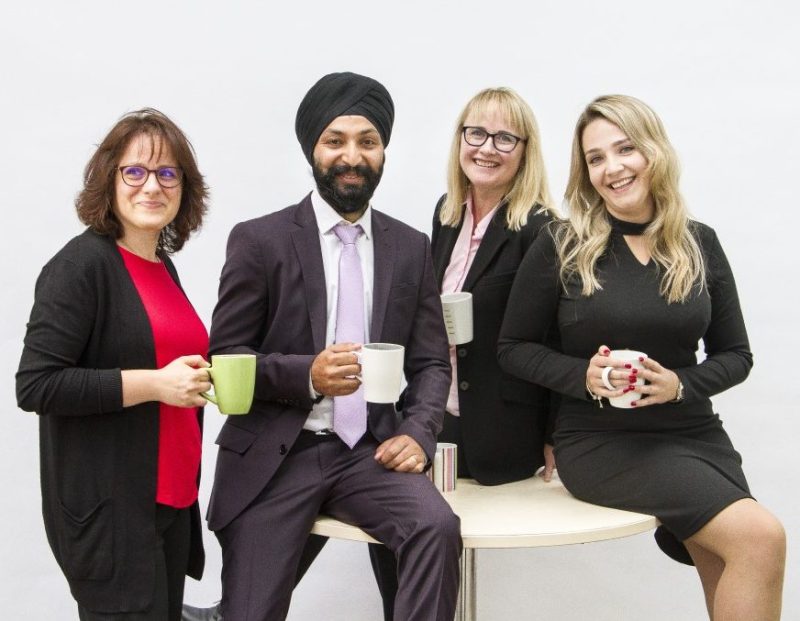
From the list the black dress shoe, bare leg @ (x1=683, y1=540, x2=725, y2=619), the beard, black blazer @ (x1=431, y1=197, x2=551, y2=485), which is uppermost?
the beard

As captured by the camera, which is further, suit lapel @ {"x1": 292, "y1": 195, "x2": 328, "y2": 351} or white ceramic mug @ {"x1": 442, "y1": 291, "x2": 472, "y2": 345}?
white ceramic mug @ {"x1": 442, "y1": 291, "x2": 472, "y2": 345}

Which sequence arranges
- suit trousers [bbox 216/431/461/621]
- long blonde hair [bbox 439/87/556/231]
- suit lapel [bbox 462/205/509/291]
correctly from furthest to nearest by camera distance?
long blonde hair [bbox 439/87/556/231]
suit lapel [bbox 462/205/509/291]
suit trousers [bbox 216/431/461/621]

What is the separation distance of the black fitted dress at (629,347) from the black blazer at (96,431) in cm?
101

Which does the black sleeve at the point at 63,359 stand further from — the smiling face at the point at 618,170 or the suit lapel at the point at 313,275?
the smiling face at the point at 618,170

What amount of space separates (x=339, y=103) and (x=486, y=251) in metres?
0.67

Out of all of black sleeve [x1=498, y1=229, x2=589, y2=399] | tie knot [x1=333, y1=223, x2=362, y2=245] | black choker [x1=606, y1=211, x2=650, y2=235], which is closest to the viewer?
tie knot [x1=333, y1=223, x2=362, y2=245]

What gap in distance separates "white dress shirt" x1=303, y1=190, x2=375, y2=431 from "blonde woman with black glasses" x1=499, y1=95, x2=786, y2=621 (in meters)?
0.43

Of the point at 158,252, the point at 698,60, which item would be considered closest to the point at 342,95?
the point at 158,252

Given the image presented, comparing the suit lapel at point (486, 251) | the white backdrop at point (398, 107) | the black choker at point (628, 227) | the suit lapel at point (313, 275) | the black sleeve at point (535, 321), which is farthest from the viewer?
the white backdrop at point (398, 107)

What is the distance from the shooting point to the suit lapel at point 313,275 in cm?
246

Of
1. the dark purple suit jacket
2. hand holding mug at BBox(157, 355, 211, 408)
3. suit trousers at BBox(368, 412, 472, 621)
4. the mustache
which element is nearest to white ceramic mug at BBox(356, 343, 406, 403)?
the dark purple suit jacket

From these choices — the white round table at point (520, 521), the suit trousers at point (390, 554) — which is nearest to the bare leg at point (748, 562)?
the white round table at point (520, 521)

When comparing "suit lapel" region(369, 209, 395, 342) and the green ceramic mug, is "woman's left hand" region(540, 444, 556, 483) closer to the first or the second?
"suit lapel" region(369, 209, 395, 342)

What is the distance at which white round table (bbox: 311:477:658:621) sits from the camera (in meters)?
2.29
